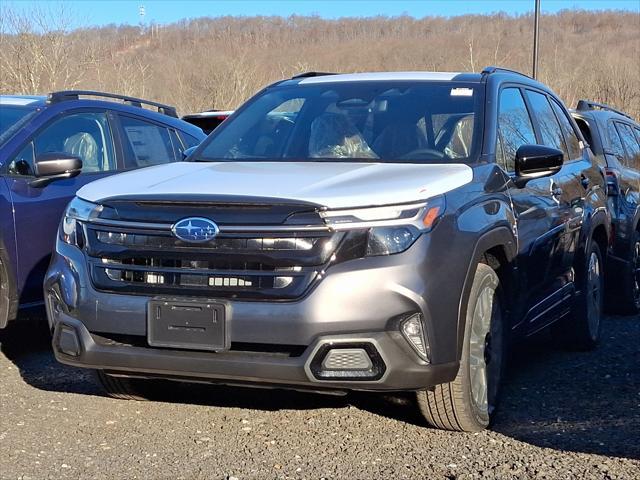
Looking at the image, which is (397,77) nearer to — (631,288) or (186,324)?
(186,324)

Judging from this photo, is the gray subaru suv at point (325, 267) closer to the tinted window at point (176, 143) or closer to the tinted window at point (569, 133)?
the tinted window at point (569, 133)

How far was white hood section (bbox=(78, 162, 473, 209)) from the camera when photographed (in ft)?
13.4

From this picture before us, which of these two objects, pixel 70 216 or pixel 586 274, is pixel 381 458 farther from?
pixel 586 274

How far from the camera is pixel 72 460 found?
4.25m

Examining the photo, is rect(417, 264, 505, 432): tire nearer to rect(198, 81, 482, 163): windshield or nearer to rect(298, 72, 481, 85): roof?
rect(198, 81, 482, 163): windshield

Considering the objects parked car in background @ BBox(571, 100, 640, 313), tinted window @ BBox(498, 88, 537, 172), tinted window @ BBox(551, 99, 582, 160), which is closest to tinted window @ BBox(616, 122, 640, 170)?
parked car in background @ BBox(571, 100, 640, 313)

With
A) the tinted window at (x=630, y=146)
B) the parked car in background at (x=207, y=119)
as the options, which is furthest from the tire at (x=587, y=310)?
the parked car in background at (x=207, y=119)

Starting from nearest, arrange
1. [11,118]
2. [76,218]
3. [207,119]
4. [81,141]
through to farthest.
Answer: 1. [76,218]
2. [11,118]
3. [81,141]
4. [207,119]

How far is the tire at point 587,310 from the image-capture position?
6.37 metres

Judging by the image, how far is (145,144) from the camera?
7422 mm

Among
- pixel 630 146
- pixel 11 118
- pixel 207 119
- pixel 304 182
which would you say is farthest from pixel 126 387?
pixel 207 119

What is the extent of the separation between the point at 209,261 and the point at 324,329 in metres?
0.59

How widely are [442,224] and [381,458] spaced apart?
42.4 inches

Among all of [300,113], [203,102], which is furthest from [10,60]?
[300,113]
